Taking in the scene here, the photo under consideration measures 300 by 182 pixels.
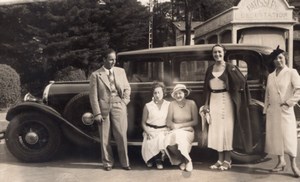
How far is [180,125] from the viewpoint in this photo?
18.4 feet

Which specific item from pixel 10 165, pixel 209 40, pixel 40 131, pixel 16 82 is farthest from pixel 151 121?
pixel 209 40

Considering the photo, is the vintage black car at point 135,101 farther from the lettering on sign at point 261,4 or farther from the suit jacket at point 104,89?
the lettering on sign at point 261,4

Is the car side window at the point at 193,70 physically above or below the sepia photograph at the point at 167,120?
above

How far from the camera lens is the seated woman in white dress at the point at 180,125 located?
5457 millimetres

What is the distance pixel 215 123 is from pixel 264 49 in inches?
55.9

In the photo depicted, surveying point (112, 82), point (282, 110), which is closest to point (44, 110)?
point (112, 82)

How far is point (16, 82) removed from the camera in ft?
36.4

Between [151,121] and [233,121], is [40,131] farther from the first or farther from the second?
[233,121]

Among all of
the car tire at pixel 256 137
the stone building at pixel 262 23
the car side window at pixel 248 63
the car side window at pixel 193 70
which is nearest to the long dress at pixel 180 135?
Result: the car side window at pixel 193 70

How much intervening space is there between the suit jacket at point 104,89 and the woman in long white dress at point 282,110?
198cm

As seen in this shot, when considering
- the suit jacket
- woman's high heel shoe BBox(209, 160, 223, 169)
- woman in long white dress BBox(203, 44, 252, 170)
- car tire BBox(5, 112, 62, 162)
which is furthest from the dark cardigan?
car tire BBox(5, 112, 62, 162)

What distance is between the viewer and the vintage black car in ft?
19.4

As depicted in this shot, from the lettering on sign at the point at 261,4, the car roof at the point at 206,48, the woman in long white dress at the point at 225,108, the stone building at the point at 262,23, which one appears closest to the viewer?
the woman in long white dress at the point at 225,108

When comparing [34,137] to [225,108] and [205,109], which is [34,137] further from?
[225,108]
